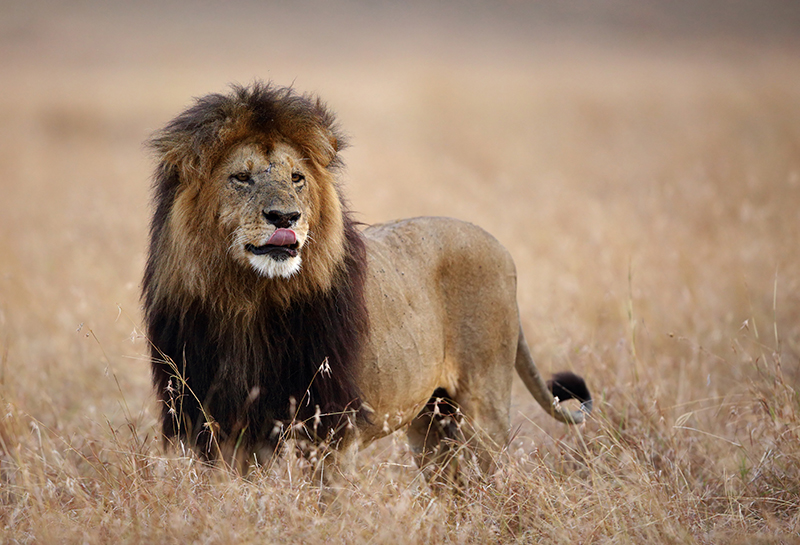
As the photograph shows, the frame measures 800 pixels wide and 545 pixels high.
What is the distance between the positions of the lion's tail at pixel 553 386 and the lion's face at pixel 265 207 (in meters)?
1.73

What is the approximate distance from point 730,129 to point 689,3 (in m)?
37.4

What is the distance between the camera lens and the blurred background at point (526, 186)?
5.88m

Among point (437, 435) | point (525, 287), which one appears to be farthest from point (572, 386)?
point (525, 287)

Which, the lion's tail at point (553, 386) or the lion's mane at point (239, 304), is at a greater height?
the lion's mane at point (239, 304)

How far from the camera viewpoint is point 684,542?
278 centimetres

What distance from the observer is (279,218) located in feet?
9.11

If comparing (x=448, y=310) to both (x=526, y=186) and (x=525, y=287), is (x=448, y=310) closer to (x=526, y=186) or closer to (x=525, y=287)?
(x=525, y=287)

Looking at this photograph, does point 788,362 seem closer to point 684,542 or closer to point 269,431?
point 684,542

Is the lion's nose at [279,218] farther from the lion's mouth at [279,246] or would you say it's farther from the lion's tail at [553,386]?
the lion's tail at [553,386]

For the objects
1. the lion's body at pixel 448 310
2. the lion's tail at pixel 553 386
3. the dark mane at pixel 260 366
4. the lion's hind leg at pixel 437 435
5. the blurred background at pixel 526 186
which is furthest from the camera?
the blurred background at pixel 526 186

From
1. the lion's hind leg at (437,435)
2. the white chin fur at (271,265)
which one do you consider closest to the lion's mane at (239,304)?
the white chin fur at (271,265)

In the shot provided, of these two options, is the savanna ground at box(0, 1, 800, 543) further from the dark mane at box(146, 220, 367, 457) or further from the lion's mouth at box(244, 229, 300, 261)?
the lion's mouth at box(244, 229, 300, 261)

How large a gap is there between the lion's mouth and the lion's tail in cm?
178

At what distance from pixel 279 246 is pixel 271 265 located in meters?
0.08
